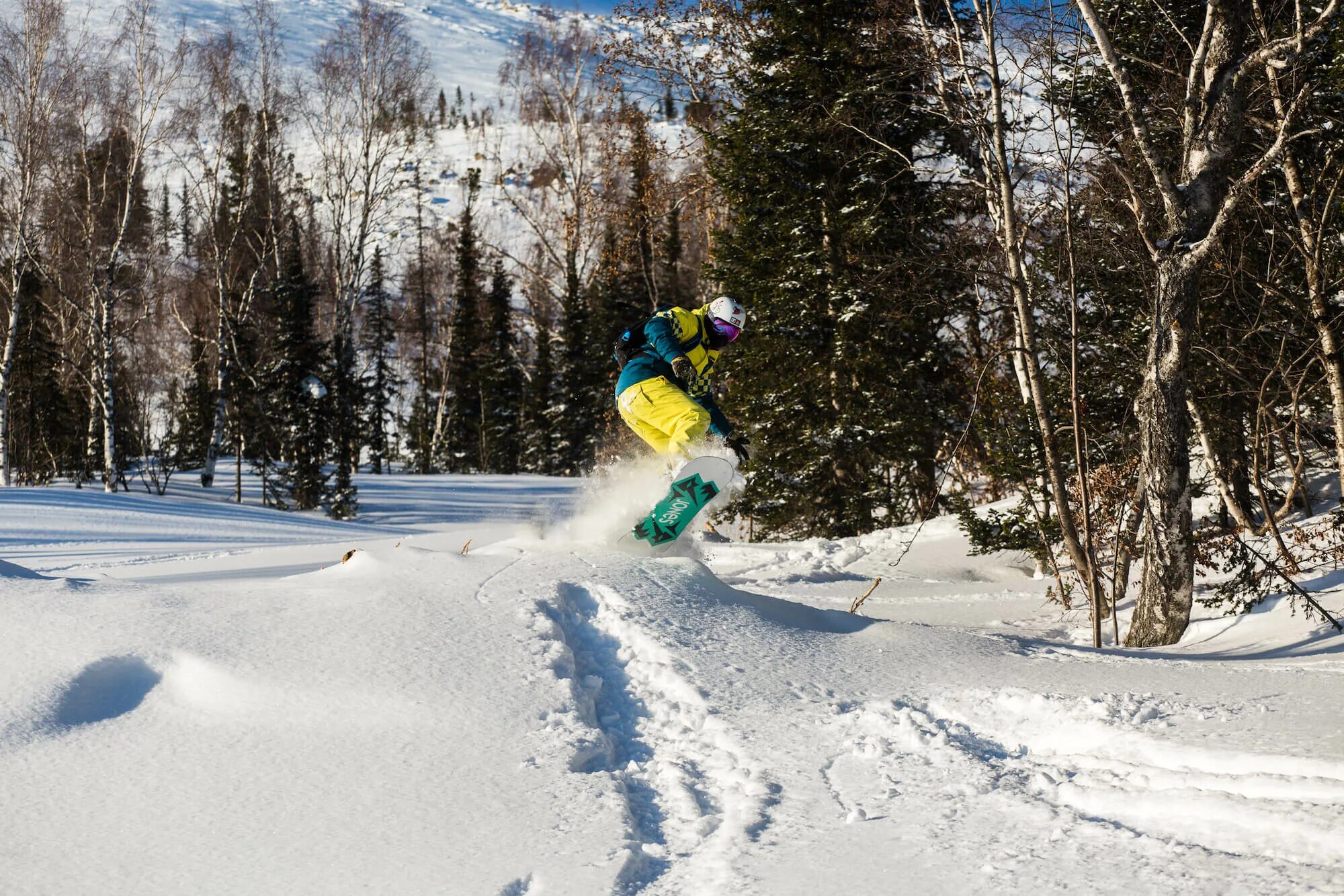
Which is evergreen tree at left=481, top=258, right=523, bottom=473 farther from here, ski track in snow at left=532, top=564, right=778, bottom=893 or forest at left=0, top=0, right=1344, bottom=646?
ski track in snow at left=532, top=564, right=778, bottom=893

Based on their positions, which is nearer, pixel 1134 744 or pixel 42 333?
pixel 1134 744

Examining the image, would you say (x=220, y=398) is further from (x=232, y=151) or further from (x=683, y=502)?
(x=683, y=502)

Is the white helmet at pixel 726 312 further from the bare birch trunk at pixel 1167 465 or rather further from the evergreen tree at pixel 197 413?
the evergreen tree at pixel 197 413

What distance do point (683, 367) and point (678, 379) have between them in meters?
0.28

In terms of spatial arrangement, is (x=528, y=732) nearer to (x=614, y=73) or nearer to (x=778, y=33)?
(x=778, y=33)

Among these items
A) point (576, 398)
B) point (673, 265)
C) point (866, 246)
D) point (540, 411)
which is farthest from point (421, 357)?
point (866, 246)

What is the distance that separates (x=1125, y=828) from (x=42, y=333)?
1241 inches

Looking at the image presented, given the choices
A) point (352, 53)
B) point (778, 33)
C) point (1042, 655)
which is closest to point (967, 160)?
point (778, 33)

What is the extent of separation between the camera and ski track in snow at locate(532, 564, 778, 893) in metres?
2.72

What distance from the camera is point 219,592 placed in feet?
15.0

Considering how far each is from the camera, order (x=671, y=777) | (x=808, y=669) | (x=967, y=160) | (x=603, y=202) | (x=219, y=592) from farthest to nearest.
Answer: (x=603, y=202) → (x=967, y=160) → (x=219, y=592) → (x=808, y=669) → (x=671, y=777)

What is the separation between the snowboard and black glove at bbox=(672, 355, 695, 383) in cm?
69

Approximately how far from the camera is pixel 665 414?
23.5 ft

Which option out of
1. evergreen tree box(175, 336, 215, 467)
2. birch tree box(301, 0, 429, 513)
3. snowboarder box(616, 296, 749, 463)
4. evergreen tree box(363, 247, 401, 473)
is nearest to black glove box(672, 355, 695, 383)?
snowboarder box(616, 296, 749, 463)
